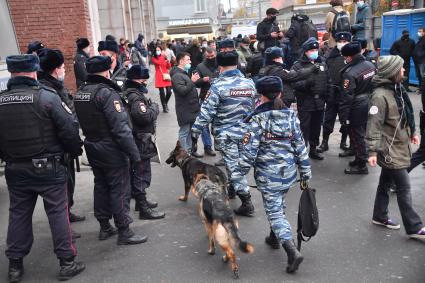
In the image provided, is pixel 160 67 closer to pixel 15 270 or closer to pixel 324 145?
pixel 324 145

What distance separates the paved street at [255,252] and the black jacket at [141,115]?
939 mm

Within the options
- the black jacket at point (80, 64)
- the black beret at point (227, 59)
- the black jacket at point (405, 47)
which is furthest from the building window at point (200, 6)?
the black beret at point (227, 59)

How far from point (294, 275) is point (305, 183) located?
84 cm

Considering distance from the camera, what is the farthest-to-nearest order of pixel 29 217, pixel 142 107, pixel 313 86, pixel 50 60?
pixel 313 86 < pixel 142 107 < pixel 50 60 < pixel 29 217

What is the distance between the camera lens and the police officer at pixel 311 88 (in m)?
6.70

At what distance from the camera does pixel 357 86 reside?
20.9ft

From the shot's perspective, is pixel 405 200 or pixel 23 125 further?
pixel 405 200

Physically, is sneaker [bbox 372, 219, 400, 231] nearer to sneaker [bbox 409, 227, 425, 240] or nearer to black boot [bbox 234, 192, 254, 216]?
sneaker [bbox 409, 227, 425, 240]

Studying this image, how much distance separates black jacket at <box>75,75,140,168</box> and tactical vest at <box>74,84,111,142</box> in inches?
0.6

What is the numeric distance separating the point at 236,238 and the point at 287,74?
3501 mm

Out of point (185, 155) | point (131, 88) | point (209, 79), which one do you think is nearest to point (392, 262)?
point (185, 155)

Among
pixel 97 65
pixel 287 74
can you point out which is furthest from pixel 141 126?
pixel 287 74

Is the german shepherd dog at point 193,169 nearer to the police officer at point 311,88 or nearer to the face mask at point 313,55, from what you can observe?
the police officer at point 311,88

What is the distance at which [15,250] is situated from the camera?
12.8ft
